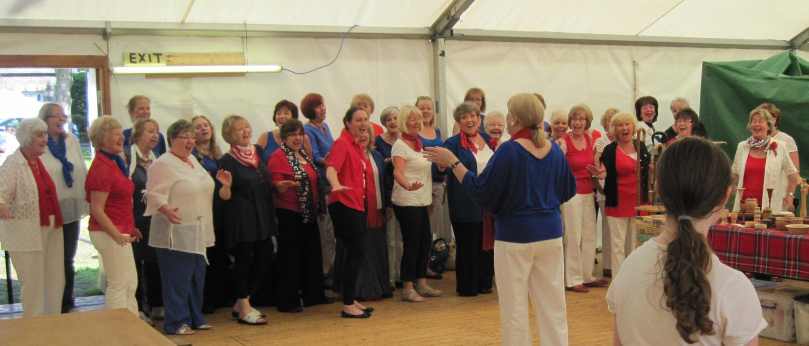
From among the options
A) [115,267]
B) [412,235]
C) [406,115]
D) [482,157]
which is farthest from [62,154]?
[482,157]

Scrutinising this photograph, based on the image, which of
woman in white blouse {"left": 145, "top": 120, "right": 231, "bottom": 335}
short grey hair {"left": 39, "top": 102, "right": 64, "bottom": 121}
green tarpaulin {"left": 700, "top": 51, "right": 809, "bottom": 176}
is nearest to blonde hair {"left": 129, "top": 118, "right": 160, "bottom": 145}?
woman in white blouse {"left": 145, "top": 120, "right": 231, "bottom": 335}

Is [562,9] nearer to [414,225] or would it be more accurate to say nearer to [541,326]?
[414,225]

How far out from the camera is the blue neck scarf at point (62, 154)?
18.2 ft

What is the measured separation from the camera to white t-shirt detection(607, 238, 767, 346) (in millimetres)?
1793

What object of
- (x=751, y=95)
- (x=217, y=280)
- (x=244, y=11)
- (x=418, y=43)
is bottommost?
(x=217, y=280)

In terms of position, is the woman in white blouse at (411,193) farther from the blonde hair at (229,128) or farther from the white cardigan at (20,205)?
the white cardigan at (20,205)

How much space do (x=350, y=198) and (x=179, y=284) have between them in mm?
1180

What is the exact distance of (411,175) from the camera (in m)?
6.18

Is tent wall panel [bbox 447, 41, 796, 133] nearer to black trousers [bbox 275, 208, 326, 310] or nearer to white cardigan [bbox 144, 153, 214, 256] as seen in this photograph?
black trousers [bbox 275, 208, 326, 310]

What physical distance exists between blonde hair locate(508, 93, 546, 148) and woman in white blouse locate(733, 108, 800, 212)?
8.19ft

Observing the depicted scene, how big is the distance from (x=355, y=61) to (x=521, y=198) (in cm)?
342

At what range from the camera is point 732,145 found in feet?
25.4

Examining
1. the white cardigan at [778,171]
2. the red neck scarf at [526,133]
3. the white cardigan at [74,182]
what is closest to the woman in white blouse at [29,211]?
the white cardigan at [74,182]

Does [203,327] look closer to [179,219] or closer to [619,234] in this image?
[179,219]
